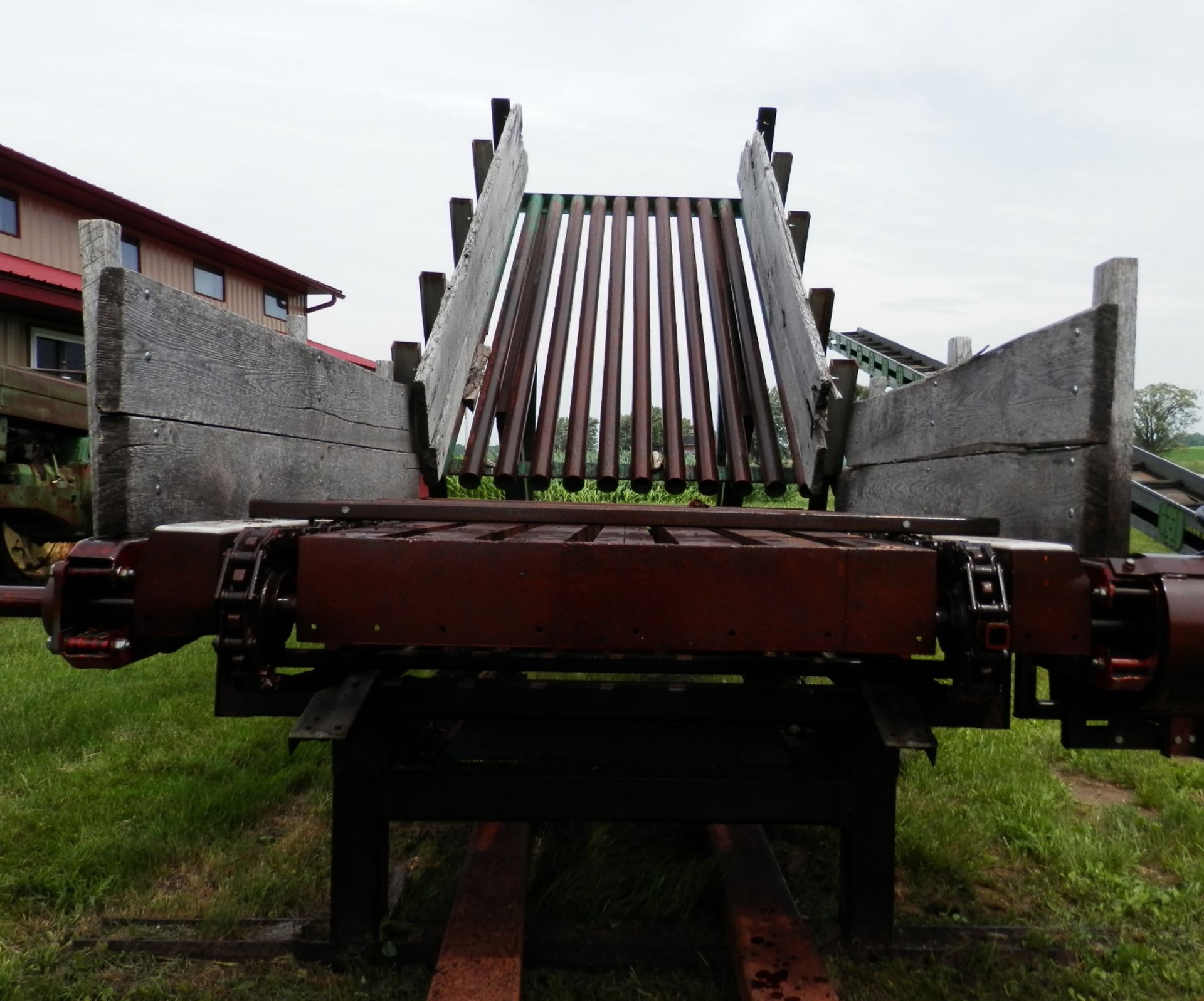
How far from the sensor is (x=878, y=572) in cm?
150

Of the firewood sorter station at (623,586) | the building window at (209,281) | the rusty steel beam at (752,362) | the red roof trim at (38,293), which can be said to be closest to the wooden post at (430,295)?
the firewood sorter station at (623,586)

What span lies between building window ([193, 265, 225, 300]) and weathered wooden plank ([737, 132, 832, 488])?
18.7 metres

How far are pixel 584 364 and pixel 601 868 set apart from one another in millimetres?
2166

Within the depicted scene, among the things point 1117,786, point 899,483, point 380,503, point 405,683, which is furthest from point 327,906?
point 1117,786

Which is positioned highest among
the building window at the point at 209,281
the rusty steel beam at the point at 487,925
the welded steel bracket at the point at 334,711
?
the building window at the point at 209,281

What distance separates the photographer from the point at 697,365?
12.5 ft

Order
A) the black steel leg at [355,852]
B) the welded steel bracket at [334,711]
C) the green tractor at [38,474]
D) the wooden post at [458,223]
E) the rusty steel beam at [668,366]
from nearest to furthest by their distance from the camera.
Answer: the welded steel bracket at [334,711] < the black steel leg at [355,852] < the rusty steel beam at [668,366] < the wooden post at [458,223] < the green tractor at [38,474]

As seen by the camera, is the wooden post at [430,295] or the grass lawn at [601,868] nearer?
the grass lawn at [601,868]

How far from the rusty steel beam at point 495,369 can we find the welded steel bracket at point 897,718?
181cm

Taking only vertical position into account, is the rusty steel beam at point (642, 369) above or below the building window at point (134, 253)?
below

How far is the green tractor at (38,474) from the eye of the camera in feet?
28.0

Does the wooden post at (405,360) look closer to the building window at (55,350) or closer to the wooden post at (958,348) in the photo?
the wooden post at (958,348)

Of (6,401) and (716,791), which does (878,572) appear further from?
(6,401)

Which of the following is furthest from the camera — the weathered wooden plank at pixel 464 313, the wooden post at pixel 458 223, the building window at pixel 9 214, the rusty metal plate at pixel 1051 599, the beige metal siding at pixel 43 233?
the beige metal siding at pixel 43 233
